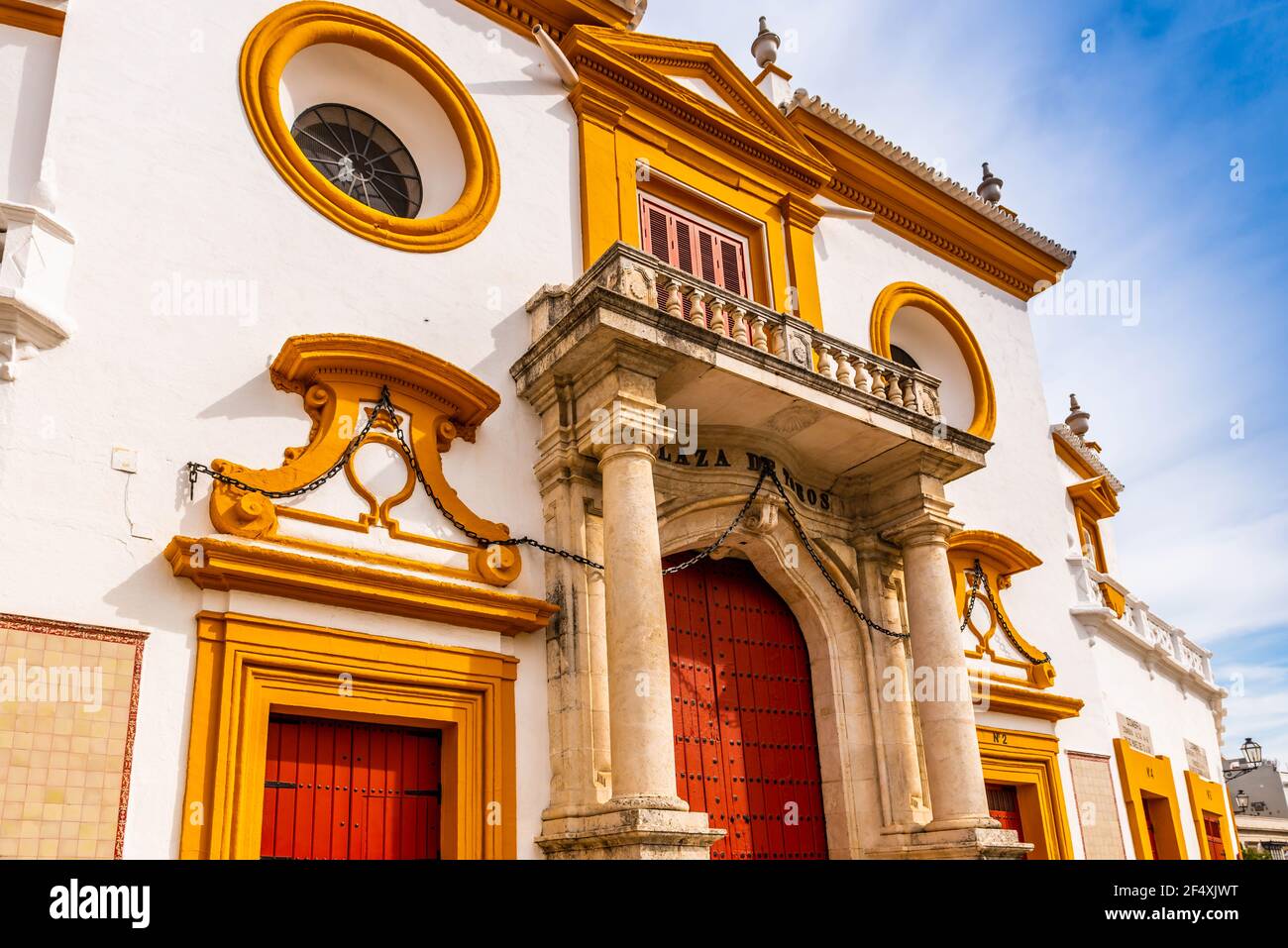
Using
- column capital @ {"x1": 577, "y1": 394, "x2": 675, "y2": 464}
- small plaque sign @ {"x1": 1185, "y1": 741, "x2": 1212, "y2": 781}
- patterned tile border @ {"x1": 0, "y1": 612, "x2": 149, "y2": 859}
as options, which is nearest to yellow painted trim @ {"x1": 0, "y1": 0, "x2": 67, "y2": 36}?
patterned tile border @ {"x1": 0, "y1": 612, "x2": 149, "y2": 859}

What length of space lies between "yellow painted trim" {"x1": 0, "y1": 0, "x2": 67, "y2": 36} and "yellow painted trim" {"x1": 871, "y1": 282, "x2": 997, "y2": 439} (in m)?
9.12

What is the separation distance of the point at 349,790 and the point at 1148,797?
11578mm

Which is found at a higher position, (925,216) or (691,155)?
(925,216)

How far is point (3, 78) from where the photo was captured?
7863mm

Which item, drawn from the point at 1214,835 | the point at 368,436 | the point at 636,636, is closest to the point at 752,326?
the point at 636,636

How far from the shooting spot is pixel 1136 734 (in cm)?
1494

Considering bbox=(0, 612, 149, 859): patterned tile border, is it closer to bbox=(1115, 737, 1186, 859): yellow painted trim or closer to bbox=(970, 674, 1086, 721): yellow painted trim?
bbox=(970, 674, 1086, 721): yellow painted trim

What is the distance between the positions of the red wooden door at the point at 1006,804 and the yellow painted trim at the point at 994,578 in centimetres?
132

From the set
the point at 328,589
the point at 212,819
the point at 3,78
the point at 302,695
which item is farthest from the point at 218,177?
the point at 212,819

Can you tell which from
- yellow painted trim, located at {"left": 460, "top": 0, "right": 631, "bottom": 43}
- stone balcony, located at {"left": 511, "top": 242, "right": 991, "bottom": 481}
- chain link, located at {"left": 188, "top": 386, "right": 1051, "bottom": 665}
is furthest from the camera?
yellow painted trim, located at {"left": 460, "top": 0, "right": 631, "bottom": 43}

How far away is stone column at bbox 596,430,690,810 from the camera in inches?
296

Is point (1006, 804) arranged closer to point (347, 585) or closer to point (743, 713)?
point (743, 713)

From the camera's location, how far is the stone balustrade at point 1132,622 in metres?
14.4

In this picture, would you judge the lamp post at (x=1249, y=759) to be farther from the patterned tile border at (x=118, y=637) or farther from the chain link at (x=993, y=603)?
the patterned tile border at (x=118, y=637)
